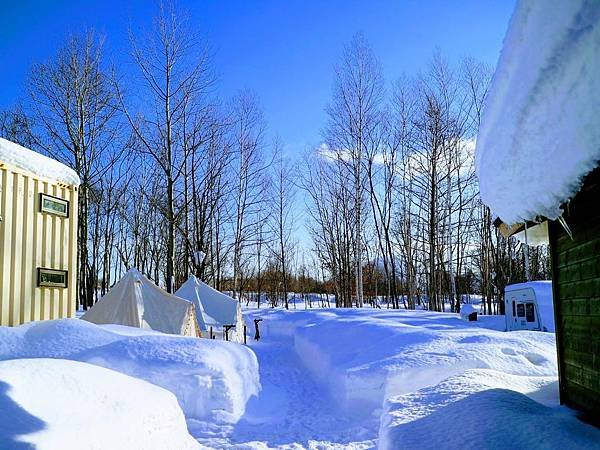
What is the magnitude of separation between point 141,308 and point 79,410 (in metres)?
7.90

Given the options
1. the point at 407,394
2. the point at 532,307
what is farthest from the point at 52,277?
the point at 532,307

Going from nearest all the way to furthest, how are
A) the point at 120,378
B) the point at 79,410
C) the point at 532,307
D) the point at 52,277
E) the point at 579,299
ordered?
the point at 79,410 < the point at 579,299 < the point at 120,378 < the point at 52,277 < the point at 532,307

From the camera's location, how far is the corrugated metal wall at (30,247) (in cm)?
593

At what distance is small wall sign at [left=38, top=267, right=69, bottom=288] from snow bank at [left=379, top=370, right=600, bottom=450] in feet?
15.8

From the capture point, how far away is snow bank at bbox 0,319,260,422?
5.58 metres

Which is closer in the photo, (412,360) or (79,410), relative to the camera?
(79,410)

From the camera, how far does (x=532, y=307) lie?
12430 millimetres

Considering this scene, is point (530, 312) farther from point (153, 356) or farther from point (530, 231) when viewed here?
point (153, 356)

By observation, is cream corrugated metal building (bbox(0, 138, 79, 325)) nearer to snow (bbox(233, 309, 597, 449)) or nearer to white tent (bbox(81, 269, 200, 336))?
snow (bbox(233, 309, 597, 449))

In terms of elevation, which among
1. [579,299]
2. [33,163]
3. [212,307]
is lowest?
[212,307]

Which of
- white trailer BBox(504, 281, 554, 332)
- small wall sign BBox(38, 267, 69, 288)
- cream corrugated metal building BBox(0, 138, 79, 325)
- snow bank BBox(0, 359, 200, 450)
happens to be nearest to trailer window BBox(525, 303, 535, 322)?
white trailer BBox(504, 281, 554, 332)

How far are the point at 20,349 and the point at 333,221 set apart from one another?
23.0 m

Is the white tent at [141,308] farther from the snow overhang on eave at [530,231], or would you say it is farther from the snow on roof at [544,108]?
the snow on roof at [544,108]

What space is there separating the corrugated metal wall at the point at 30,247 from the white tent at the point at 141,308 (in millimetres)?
3977
